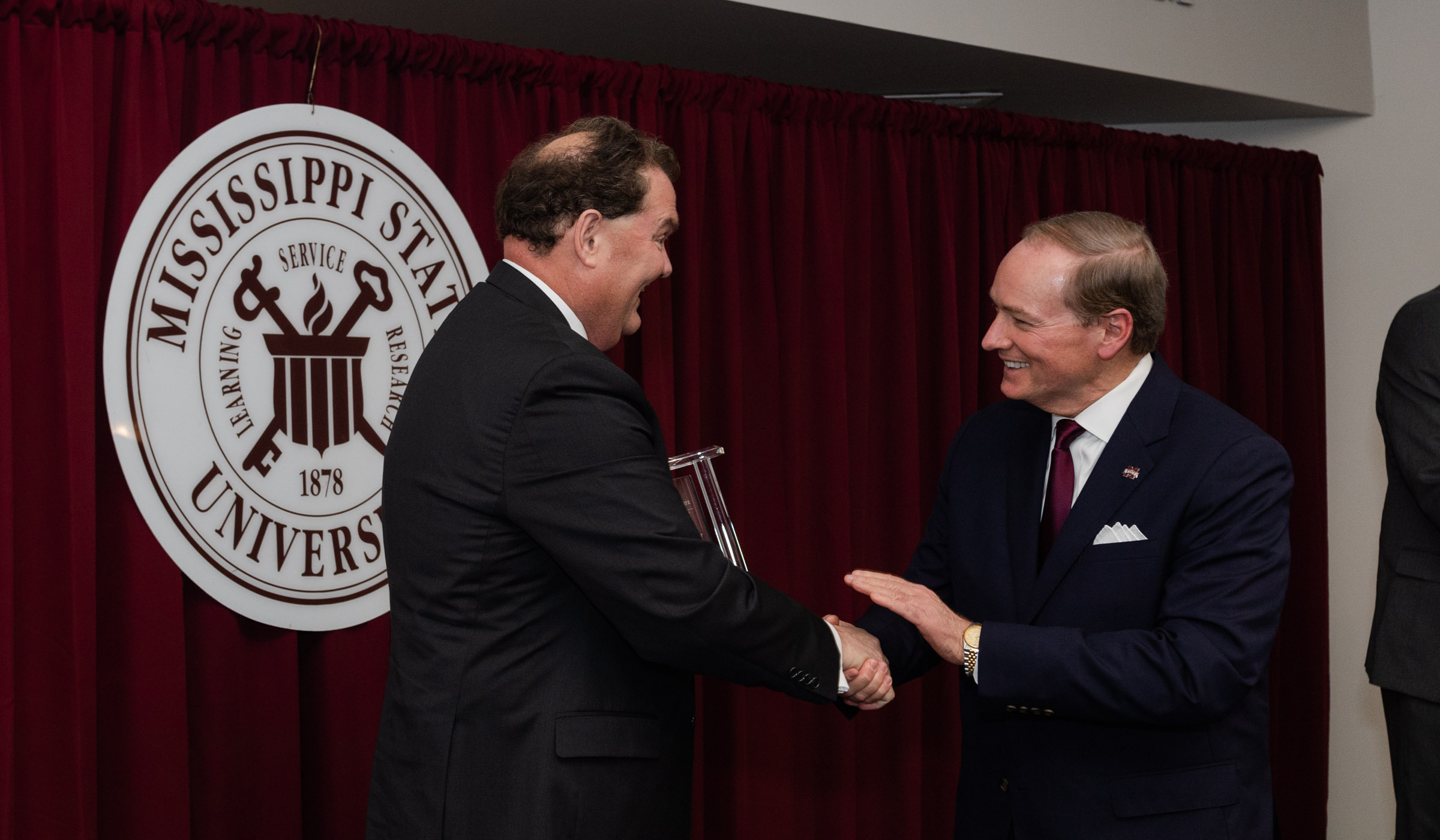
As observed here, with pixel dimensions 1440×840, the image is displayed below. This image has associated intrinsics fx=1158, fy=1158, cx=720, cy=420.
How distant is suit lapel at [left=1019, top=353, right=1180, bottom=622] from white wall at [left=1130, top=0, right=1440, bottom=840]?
2531 mm

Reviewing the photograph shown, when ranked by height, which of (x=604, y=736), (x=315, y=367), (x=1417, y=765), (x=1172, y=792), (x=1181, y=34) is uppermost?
(x=1181, y=34)

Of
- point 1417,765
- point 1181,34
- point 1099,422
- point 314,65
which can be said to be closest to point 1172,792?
point 1099,422

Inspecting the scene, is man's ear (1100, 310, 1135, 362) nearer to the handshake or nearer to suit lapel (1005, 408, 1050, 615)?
suit lapel (1005, 408, 1050, 615)

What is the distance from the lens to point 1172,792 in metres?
1.79

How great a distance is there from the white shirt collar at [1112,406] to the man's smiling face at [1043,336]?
0.08ft

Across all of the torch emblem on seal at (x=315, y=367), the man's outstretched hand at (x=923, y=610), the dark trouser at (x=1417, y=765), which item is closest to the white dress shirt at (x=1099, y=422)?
the man's outstretched hand at (x=923, y=610)

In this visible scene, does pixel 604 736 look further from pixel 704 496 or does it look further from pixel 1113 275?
pixel 1113 275

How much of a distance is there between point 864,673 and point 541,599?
62cm

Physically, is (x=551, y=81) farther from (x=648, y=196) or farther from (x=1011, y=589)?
(x=1011, y=589)

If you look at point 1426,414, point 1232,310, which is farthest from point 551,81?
point 1232,310

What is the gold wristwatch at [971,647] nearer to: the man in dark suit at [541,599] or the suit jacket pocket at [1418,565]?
the man in dark suit at [541,599]

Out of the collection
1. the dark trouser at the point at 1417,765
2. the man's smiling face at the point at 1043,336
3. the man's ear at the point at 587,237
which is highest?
the man's ear at the point at 587,237

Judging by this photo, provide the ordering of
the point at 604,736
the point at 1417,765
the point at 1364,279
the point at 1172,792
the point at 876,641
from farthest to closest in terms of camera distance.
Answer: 1. the point at 1364,279
2. the point at 1417,765
3. the point at 876,641
4. the point at 1172,792
5. the point at 604,736

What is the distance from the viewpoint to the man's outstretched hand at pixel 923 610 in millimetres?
1878
